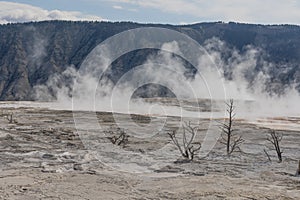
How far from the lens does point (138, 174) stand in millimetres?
18156

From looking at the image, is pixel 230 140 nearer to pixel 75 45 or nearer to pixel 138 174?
pixel 138 174

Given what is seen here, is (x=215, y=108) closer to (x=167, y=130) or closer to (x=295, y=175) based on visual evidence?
(x=167, y=130)

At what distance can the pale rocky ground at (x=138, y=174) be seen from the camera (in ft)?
48.9

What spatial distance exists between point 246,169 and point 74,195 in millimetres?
8701

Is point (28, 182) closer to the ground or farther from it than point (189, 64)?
closer to the ground

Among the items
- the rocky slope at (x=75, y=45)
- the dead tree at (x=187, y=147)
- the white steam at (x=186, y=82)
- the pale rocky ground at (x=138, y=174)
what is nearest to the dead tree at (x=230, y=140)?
the pale rocky ground at (x=138, y=174)

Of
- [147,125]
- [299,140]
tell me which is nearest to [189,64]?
[147,125]

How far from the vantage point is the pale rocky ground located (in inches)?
587

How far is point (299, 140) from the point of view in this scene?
114 feet

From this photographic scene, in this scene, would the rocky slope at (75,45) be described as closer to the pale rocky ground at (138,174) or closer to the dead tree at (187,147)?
the dead tree at (187,147)

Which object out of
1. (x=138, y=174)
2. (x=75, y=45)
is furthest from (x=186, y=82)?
(x=138, y=174)

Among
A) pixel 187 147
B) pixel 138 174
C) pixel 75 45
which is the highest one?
pixel 75 45

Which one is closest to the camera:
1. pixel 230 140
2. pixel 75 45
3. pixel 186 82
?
pixel 230 140

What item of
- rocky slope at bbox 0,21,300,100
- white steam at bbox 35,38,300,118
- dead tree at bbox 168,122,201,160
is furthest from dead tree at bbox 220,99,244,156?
rocky slope at bbox 0,21,300,100
